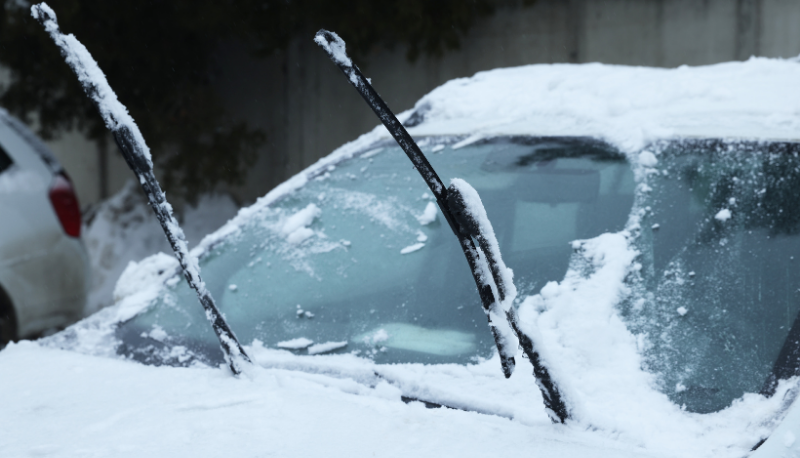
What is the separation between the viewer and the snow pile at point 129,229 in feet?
20.1

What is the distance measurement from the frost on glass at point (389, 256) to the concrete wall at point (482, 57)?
327cm

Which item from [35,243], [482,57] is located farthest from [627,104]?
[482,57]

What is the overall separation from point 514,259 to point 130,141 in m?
0.79

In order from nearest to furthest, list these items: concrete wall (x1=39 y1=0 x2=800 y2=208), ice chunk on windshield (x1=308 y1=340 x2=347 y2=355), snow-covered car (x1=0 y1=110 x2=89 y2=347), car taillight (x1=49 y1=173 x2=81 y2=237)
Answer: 1. ice chunk on windshield (x1=308 y1=340 x2=347 y2=355)
2. snow-covered car (x1=0 y1=110 x2=89 y2=347)
3. car taillight (x1=49 y1=173 x2=81 y2=237)
4. concrete wall (x1=39 y1=0 x2=800 y2=208)

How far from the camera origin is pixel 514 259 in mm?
1539

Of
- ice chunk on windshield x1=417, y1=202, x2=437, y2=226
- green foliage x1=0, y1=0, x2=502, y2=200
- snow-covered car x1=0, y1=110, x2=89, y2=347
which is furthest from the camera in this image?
green foliage x1=0, y1=0, x2=502, y2=200

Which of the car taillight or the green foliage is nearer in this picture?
the car taillight

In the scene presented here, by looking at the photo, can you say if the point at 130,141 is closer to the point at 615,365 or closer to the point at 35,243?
the point at 615,365

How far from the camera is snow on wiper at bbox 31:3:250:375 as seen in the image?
4.27ft

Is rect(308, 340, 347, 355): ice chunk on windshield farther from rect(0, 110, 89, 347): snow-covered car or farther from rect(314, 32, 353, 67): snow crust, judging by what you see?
rect(0, 110, 89, 347): snow-covered car

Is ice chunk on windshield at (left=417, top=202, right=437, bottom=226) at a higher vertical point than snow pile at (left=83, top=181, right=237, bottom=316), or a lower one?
higher

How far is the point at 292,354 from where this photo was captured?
1502mm

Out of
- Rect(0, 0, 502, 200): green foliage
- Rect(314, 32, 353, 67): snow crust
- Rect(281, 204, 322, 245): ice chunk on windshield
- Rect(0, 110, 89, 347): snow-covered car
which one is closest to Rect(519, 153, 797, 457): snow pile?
Rect(314, 32, 353, 67): snow crust

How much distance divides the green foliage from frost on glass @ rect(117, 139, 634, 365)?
126 inches
